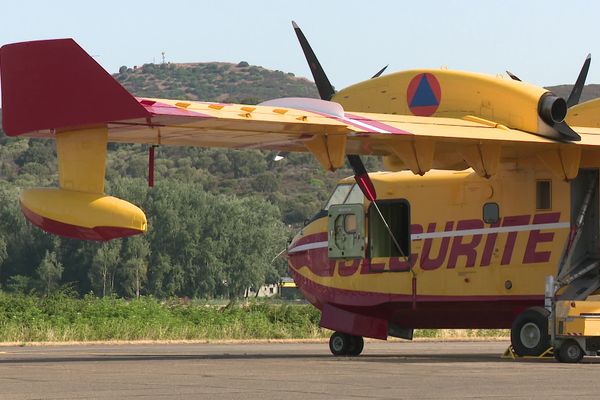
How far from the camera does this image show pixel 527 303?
76.9 ft

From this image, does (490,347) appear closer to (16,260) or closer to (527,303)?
(527,303)

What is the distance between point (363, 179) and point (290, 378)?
854 cm

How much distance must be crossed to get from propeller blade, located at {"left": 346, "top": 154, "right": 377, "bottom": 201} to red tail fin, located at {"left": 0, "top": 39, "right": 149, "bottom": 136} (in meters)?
7.03

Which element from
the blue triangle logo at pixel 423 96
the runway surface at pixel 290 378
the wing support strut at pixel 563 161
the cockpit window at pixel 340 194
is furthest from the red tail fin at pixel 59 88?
the cockpit window at pixel 340 194

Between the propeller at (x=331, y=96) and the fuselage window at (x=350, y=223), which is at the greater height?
the propeller at (x=331, y=96)

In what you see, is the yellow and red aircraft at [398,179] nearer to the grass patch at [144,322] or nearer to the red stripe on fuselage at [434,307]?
the red stripe on fuselage at [434,307]

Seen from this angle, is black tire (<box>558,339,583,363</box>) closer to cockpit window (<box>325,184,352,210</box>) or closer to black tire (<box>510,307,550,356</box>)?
black tire (<box>510,307,550,356</box>)

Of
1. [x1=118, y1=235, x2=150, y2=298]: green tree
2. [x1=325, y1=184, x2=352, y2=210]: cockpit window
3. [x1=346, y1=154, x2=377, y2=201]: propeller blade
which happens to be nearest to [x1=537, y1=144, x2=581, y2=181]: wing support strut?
[x1=346, y1=154, x2=377, y2=201]: propeller blade

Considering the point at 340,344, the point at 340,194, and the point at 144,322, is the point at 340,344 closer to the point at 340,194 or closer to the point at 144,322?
the point at 340,194

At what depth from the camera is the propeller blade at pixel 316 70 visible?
2420 cm

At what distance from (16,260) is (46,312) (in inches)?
1856

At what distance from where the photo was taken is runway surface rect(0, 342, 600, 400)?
14836 mm

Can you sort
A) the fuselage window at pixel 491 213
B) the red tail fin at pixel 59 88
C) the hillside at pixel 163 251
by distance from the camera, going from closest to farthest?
the red tail fin at pixel 59 88 < the fuselage window at pixel 491 213 < the hillside at pixel 163 251

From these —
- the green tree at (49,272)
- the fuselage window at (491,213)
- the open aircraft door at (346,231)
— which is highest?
the fuselage window at (491,213)
